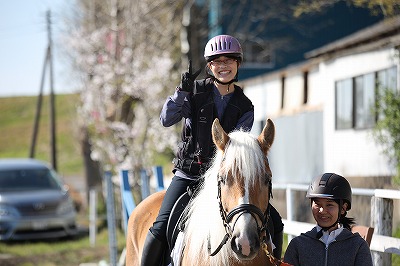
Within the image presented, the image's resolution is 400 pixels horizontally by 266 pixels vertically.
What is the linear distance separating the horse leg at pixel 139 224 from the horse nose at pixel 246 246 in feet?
6.86

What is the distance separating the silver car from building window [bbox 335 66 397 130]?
760 cm

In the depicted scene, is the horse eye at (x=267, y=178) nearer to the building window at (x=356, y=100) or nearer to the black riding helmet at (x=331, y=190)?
the black riding helmet at (x=331, y=190)

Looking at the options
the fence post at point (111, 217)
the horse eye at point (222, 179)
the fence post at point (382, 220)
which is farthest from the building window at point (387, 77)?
the horse eye at point (222, 179)

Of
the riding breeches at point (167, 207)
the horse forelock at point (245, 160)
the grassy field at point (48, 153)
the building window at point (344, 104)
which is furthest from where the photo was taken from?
the building window at point (344, 104)

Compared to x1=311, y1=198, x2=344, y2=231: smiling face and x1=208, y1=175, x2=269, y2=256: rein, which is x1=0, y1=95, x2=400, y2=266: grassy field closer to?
x1=311, y1=198, x2=344, y2=231: smiling face

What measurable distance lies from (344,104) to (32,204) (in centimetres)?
863

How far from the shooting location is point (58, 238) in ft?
59.1

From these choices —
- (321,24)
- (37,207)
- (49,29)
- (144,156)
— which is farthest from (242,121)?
(49,29)

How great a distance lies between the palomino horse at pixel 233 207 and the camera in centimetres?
424

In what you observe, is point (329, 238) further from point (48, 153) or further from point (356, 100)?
point (48, 153)

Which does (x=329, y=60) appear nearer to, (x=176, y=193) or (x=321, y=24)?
(x=321, y=24)

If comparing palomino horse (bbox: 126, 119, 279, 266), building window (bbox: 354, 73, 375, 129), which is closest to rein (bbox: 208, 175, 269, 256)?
palomino horse (bbox: 126, 119, 279, 266)

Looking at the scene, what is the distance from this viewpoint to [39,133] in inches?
2741

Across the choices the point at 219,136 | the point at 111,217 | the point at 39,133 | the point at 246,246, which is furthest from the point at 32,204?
the point at 39,133
